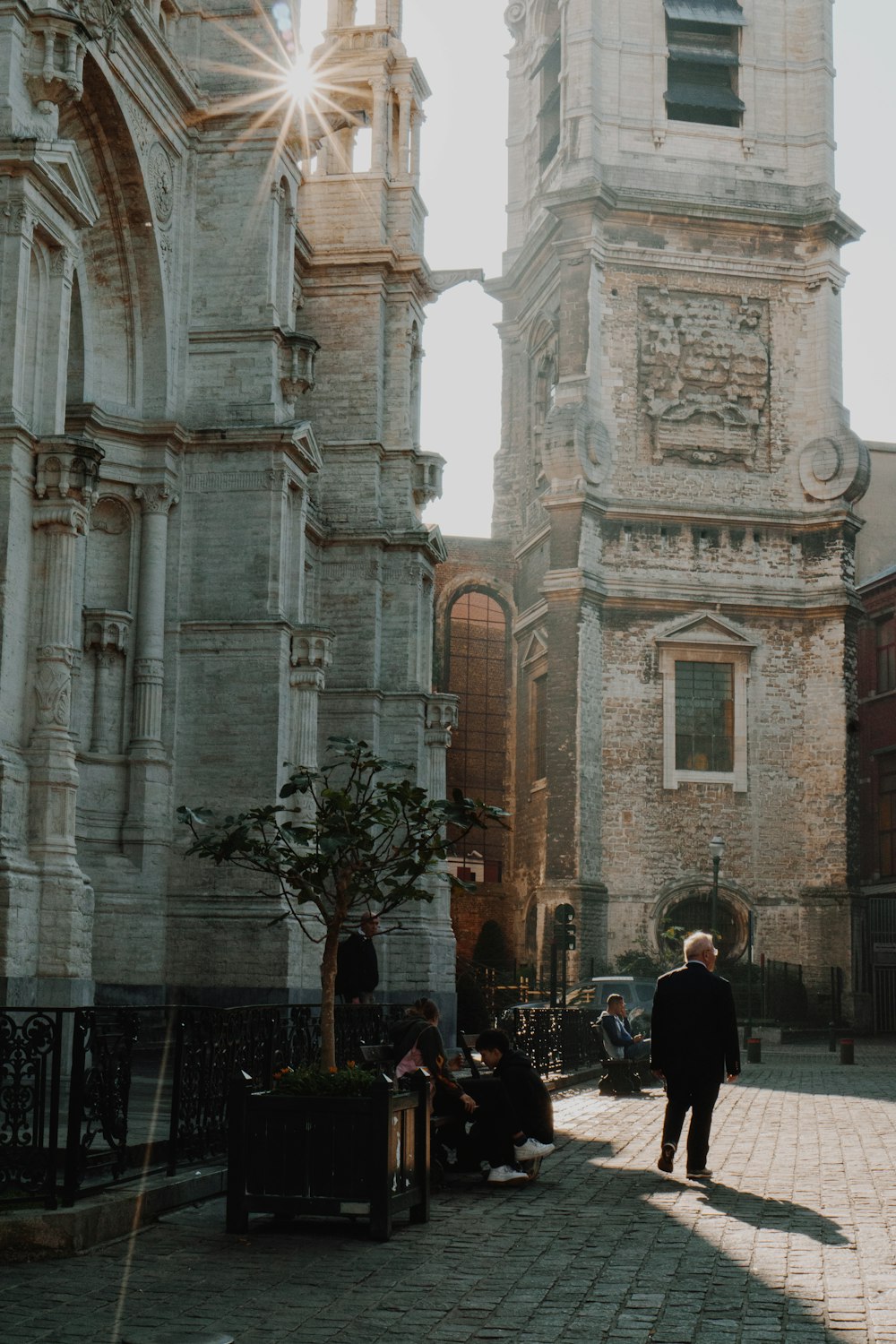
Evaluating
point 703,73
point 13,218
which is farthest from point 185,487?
point 703,73

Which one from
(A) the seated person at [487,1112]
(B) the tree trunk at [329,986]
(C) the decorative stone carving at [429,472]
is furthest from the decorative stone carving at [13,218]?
(C) the decorative stone carving at [429,472]

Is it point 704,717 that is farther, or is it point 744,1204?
point 704,717

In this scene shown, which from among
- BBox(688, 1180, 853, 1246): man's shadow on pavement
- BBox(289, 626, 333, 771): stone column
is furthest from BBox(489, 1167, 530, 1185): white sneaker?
BBox(289, 626, 333, 771): stone column

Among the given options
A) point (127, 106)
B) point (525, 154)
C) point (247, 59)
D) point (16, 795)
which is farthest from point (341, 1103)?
point (525, 154)

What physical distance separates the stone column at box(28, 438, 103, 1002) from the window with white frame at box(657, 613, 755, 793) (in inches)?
1155

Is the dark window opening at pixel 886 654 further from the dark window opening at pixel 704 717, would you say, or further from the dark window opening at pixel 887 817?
the dark window opening at pixel 704 717

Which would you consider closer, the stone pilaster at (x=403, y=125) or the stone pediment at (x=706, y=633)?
the stone pilaster at (x=403, y=125)

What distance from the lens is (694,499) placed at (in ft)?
146

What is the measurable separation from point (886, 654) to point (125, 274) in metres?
28.5

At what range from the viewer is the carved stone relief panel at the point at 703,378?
147 ft

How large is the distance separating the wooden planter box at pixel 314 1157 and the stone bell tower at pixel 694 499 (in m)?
32.1

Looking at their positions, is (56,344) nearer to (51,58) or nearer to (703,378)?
(51,58)

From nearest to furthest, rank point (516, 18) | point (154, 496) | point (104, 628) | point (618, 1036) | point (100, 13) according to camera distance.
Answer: point (100, 13) → point (618, 1036) → point (104, 628) → point (154, 496) → point (516, 18)

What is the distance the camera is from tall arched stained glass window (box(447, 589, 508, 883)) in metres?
48.6
